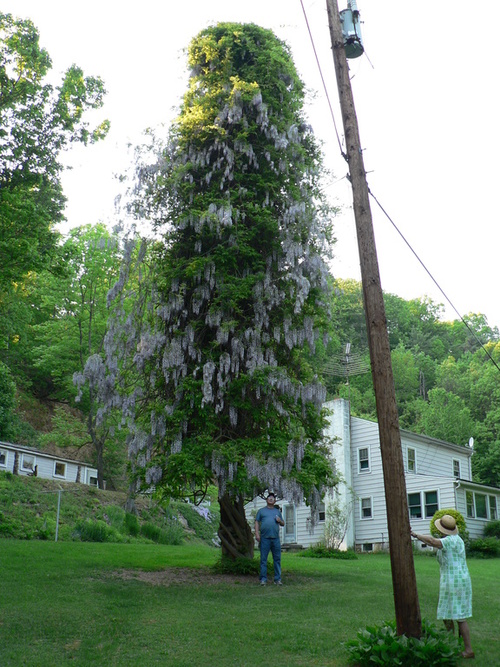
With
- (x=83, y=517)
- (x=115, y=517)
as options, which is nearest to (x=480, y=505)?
(x=115, y=517)

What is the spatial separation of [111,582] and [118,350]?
5002 millimetres

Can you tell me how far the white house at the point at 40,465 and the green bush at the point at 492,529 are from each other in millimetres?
18836

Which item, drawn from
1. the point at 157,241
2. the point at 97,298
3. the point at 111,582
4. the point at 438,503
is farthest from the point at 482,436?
the point at 111,582

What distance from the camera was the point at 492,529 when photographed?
84.8 ft

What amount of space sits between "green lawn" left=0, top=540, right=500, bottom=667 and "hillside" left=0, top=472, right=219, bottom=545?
4.45m

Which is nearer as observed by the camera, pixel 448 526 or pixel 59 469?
pixel 448 526

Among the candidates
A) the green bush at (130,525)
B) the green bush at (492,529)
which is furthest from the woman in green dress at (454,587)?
the green bush at (492,529)

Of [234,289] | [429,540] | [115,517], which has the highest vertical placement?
[234,289]

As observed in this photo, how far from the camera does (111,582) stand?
11.1m

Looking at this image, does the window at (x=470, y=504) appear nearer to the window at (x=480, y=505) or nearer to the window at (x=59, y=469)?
the window at (x=480, y=505)

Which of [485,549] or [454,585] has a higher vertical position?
[485,549]

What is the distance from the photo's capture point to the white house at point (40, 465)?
2816 cm

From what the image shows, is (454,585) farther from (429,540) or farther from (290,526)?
(290,526)

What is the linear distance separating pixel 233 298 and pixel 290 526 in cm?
1743
